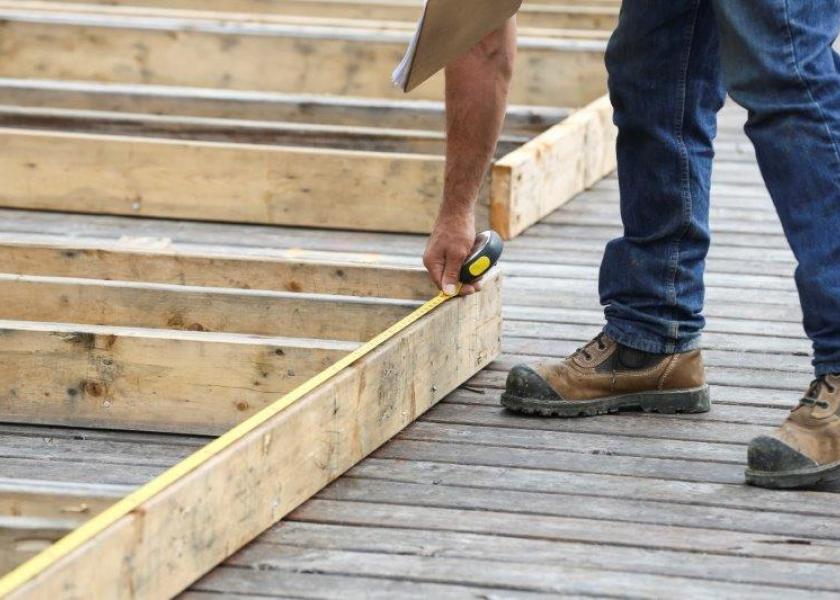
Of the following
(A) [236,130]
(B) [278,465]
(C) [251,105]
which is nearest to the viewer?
(B) [278,465]

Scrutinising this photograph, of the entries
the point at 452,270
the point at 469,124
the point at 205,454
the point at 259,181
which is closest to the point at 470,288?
the point at 452,270

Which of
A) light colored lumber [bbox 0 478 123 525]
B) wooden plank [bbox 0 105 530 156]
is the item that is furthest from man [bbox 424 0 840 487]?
wooden plank [bbox 0 105 530 156]

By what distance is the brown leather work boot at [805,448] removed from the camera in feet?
8.50

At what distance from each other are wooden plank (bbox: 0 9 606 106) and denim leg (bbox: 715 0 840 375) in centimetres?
326

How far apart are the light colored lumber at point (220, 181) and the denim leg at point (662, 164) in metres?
1.64

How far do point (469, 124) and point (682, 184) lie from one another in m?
0.40

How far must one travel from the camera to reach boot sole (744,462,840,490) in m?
2.59

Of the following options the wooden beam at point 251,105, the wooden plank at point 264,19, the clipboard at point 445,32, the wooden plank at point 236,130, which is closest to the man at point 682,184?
the clipboard at point 445,32

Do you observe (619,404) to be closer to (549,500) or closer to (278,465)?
(549,500)

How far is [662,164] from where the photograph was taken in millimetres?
2902

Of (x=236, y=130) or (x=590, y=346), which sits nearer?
(x=590, y=346)

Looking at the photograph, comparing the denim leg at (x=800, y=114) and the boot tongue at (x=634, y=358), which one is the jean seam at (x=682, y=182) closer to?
the boot tongue at (x=634, y=358)

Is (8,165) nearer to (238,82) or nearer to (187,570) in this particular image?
(238,82)

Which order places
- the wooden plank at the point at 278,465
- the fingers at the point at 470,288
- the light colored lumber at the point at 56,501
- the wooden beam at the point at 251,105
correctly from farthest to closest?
1. the wooden beam at the point at 251,105
2. the fingers at the point at 470,288
3. the light colored lumber at the point at 56,501
4. the wooden plank at the point at 278,465
